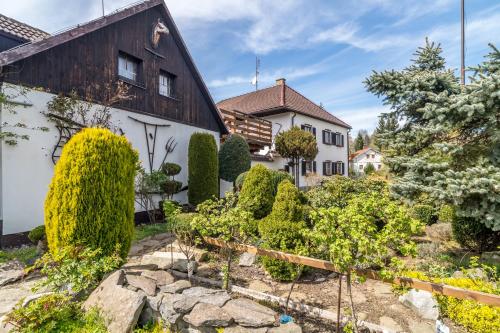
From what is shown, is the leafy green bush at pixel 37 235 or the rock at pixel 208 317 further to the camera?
the leafy green bush at pixel 37 235

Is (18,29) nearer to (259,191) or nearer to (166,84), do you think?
(166,84)

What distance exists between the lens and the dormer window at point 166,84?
10.7 metres

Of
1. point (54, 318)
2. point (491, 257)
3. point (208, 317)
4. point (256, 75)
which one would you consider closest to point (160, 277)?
point (54, 318)

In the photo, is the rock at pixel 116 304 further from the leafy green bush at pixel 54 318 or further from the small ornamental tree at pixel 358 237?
the small ornamental tree at pixel 358 237

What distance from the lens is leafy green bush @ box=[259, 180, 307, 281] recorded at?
4504 mm

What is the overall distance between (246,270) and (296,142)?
11816 mm

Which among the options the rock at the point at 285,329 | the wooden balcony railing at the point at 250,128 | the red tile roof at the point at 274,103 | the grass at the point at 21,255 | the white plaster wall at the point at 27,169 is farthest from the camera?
the red tile roof at the point at 274,103

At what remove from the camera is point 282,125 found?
1891 cm

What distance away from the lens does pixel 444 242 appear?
6613mm

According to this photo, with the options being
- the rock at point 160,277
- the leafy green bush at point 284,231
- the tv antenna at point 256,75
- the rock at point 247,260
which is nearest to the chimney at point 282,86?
the tv antenna at point 256,75

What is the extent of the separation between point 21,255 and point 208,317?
5313 mm

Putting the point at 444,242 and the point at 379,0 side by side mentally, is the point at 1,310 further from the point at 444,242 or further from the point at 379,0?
the point at 379,0

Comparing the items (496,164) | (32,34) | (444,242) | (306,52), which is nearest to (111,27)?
(32,34)

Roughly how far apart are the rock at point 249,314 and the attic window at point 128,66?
8839 millimetres
